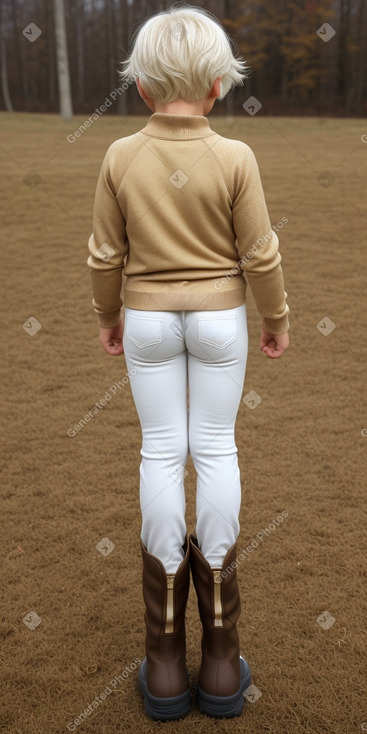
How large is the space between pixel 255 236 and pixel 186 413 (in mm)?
445

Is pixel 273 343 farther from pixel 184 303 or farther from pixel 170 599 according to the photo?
pixel 170 599

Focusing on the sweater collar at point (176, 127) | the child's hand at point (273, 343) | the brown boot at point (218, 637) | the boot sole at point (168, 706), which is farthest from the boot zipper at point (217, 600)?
the sweater collar at point (176, 127)

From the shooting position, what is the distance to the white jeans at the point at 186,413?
1.55 meters

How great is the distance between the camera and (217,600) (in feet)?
5.57

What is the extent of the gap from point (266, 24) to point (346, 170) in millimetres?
16597

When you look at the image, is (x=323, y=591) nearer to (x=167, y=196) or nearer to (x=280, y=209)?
(x=167, y=196)

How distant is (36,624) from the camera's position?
2121mm

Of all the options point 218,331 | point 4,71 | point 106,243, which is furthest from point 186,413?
point 4,71

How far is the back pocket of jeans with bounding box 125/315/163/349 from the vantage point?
5.04 feet

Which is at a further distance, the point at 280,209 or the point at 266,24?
the point at 266,24

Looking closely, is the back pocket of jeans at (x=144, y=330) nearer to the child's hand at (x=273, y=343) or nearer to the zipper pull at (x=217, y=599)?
the child's hand at (x=273, y=343)

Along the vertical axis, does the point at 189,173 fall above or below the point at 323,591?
above

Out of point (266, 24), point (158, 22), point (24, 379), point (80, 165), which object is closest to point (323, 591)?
point (158, 22)

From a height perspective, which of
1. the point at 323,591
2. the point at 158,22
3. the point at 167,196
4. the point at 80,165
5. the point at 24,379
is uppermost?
the point at 158,22
